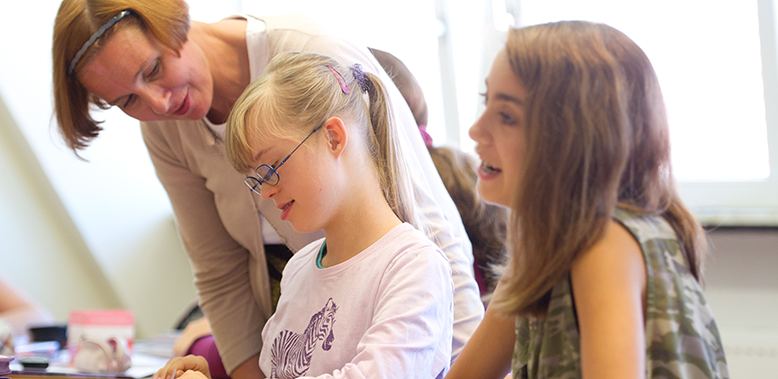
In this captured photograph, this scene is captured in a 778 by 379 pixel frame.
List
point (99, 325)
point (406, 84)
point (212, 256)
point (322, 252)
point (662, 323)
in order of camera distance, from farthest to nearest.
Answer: point (99, 325) → point (406, 84) → point (212, 256) → point (322, 252) → point (662, 323)

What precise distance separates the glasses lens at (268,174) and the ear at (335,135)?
0.08 metres

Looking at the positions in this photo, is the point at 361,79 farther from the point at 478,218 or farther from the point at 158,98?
the point at 478,218

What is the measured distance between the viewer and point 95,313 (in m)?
1.71

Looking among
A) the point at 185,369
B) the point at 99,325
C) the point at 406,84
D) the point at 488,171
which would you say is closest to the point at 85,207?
the point at 99,325

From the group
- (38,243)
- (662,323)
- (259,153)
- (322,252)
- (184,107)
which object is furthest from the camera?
(38,243)

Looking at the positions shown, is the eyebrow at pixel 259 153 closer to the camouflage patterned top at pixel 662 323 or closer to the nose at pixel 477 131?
the nose at pixel 477 131

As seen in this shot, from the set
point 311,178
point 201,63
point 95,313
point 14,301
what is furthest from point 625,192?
point 14,301

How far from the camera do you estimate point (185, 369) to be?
999 mm

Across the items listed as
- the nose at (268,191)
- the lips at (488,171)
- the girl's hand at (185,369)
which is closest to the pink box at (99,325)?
the girl's hand at (185,369)

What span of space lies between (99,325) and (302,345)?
1.03 metres

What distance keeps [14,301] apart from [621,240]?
207cm

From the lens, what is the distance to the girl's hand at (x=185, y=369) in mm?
926

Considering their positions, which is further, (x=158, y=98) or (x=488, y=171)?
(x=158, y=98)

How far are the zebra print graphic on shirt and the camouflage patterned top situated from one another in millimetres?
333
